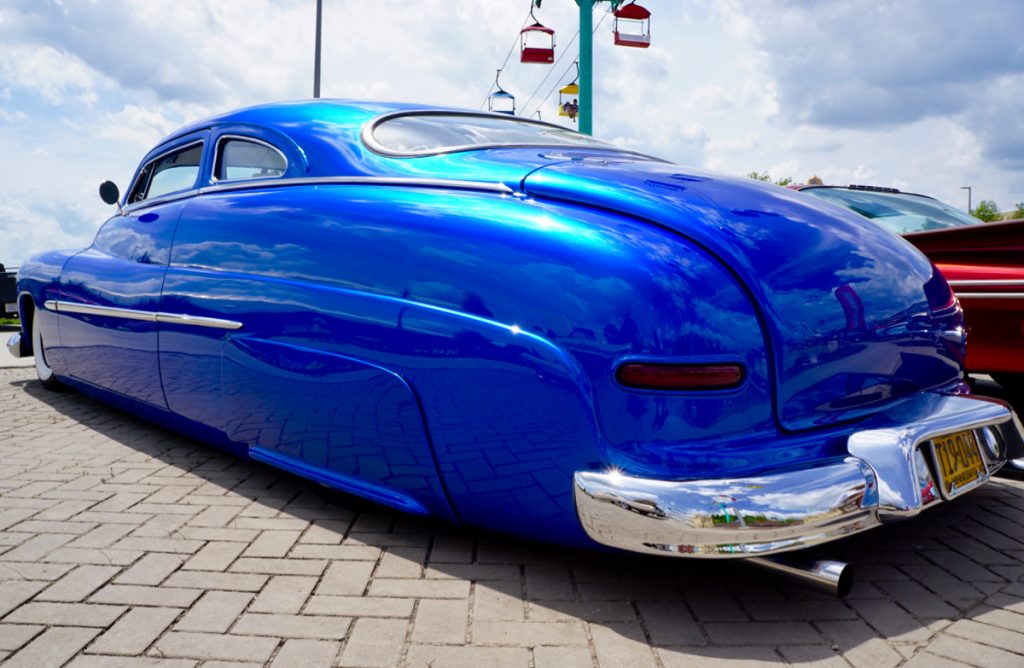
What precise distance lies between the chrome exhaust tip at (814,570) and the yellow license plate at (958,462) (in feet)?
1.51

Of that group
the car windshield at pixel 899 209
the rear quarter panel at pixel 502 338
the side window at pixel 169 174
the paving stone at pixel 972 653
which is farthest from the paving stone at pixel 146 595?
the car windshield at pixel 899 209

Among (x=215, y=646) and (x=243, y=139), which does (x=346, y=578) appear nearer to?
(x=215, y=646)

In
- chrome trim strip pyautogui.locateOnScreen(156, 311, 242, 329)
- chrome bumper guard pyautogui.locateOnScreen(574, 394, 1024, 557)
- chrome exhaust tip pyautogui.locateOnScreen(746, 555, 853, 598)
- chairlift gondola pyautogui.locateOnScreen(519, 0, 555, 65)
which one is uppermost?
chairlift gondola pyautogui.locateOnScreen(519, 0, 555, 65)

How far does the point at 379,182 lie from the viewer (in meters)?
2.46

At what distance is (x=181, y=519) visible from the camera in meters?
2.63

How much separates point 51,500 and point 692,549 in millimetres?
2305

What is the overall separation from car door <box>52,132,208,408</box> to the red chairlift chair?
7899 mm

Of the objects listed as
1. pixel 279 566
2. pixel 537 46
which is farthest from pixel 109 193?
pixel 537 46

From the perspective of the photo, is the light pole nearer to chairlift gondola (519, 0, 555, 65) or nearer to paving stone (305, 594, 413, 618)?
chairlift gondola (519, 0, 555, 65)

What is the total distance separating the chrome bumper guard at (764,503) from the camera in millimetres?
1798

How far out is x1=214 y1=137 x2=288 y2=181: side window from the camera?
9.50 feet

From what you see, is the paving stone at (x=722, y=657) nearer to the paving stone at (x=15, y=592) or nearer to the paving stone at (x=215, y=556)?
the paving stone at (x=215, y=556)

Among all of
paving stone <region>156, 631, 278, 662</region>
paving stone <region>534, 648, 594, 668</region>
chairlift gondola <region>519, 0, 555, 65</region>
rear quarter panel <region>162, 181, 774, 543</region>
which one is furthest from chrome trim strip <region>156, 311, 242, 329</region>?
chairlift gondola <region>519, 0, 555, 65</region>

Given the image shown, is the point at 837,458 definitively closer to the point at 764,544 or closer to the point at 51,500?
the point at 764,544
